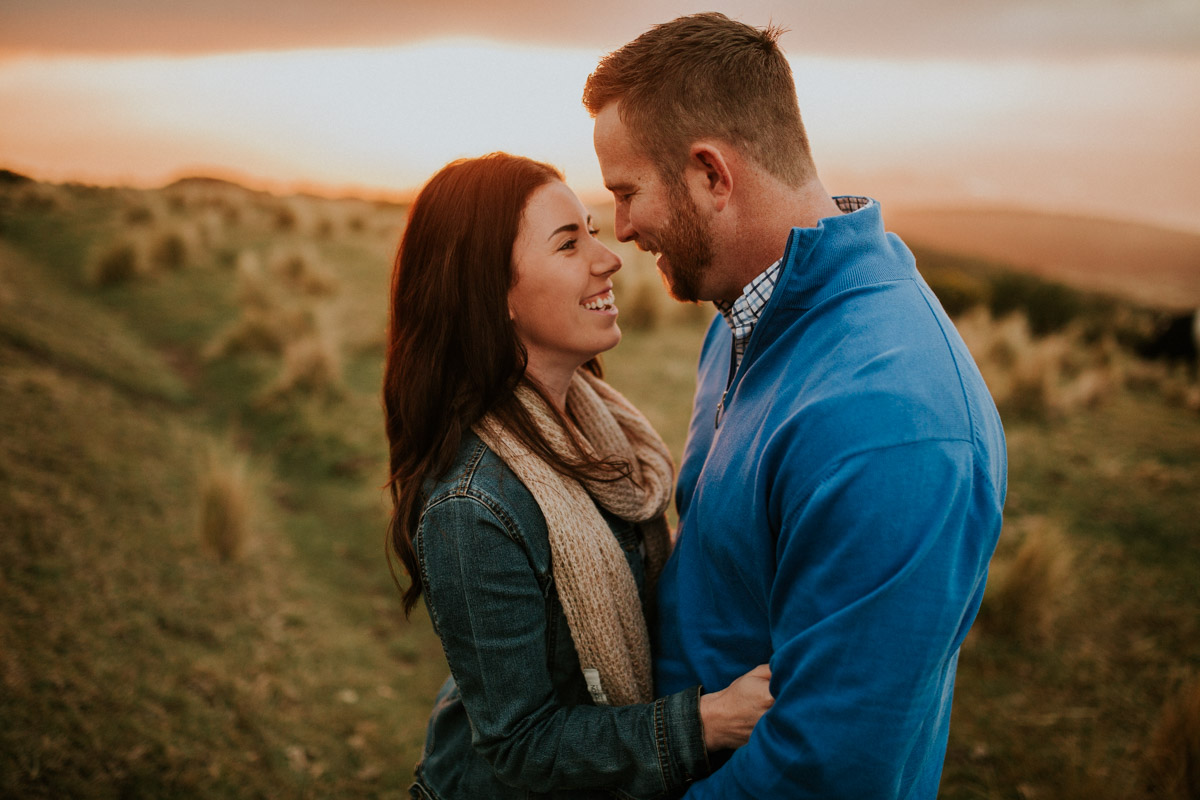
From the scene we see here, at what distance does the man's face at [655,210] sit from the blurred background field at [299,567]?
1.95 m

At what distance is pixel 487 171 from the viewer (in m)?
1.93

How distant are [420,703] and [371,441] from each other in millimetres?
2962

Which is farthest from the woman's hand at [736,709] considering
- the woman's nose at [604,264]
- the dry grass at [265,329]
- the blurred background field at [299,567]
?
the dry grass at [265,329]

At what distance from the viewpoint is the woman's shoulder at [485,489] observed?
1.63m

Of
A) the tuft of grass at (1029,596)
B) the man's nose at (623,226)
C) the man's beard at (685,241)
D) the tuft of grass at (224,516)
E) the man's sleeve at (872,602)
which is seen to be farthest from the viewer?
the tuft of grass at (224,516)

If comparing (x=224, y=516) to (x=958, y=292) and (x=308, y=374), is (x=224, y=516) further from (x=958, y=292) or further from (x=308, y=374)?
(x=958, y=292)

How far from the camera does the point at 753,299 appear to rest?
1.79 m

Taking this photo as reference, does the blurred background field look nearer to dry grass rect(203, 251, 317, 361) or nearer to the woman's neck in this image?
dry grass rect(203, 251, 317, 361)

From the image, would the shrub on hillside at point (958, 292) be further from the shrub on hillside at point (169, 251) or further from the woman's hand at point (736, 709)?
the shrub on hillside at point (169, 251)

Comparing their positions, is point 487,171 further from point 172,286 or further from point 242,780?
point 172,286

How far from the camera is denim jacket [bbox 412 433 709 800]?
1573 millimetres

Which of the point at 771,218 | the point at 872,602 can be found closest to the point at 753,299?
the point at 771,218

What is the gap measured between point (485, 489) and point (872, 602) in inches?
36.2

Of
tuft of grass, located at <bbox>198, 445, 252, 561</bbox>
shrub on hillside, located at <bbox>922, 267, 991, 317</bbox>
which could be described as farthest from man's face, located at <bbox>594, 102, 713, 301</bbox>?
shrub on hillside, located at <bbox>922, 267, 991, 317</bbox>
